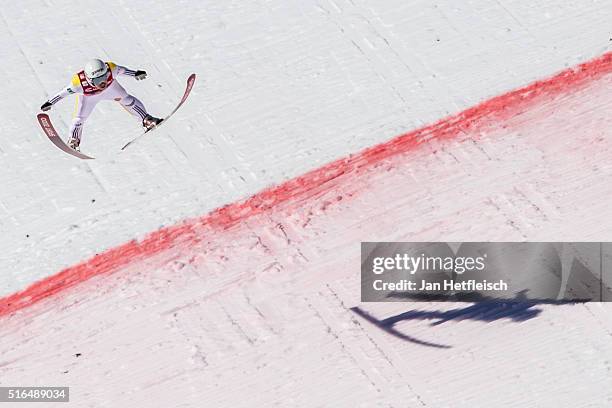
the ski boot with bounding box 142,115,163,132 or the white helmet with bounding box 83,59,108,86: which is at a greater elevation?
the white helmet with bounding box 83,59,108,86

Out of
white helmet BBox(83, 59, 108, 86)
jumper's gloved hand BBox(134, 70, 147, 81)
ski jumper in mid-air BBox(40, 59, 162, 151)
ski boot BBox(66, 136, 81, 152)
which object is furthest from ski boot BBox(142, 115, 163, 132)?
ski boot BBox(66, 136, 81, 152)

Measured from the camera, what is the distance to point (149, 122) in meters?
12.8

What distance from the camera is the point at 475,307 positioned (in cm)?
1116

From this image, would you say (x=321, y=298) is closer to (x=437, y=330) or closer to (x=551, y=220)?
(x=437, y=330)

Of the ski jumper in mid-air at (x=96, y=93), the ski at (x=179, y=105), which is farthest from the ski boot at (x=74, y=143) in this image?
the ski at (x=179, y=105)

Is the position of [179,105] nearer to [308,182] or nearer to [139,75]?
[139,75]

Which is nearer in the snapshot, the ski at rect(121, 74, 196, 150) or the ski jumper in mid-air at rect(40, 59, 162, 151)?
the ski jumper in mid-air at rect(40, 59, 162, 151)

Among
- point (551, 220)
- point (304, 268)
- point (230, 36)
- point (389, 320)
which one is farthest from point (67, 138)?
point (551, 220)

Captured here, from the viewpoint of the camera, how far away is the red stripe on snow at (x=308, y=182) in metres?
11.5

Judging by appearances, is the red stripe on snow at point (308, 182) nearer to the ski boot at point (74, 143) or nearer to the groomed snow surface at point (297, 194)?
the groomed snow surface at point (297, 194)

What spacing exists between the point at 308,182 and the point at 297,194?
21 centimetres

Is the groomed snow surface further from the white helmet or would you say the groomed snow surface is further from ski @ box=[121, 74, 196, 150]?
the white helmet

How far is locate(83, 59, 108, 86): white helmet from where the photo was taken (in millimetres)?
12375

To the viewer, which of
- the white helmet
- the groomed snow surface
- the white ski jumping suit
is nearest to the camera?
the groomed snow surface
